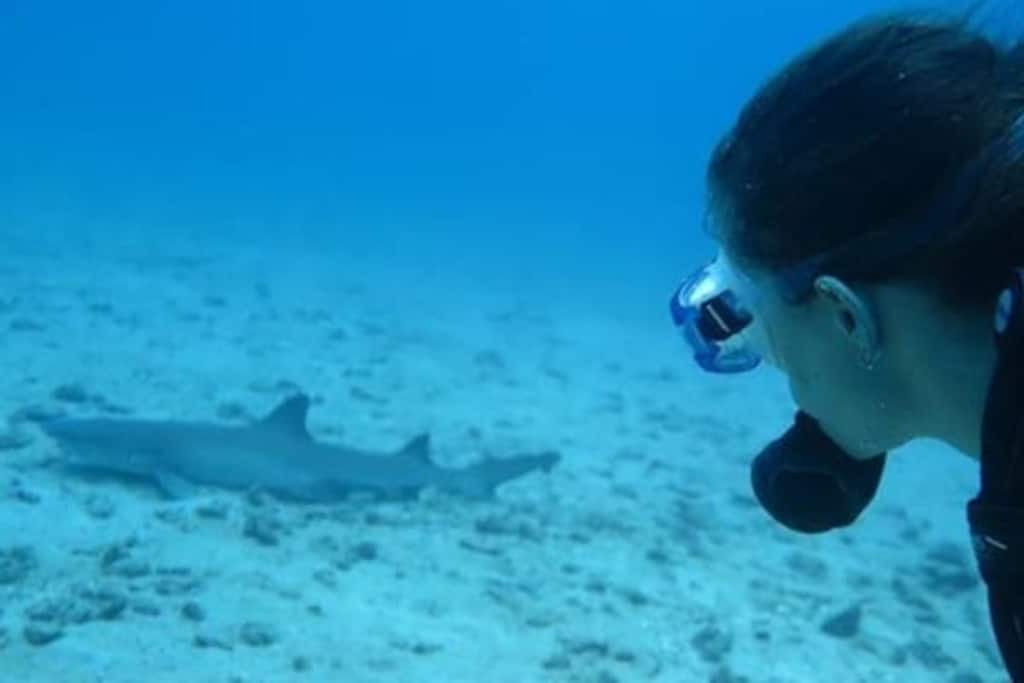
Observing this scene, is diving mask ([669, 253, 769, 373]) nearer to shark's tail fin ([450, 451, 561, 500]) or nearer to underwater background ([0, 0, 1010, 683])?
underwater background ([0, 0, 1010, 683])

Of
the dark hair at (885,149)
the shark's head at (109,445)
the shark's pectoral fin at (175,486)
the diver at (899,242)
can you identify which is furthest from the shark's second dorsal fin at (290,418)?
the dark hair at (885,149)

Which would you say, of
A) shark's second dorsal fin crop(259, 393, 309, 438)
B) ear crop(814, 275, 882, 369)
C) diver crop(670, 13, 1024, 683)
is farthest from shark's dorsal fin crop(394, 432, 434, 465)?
ear crop(814, 275, 882, 369)

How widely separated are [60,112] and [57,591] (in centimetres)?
11808

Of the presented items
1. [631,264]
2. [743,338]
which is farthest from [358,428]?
[631,264]

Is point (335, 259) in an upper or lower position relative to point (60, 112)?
lower

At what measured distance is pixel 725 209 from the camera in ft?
6.12

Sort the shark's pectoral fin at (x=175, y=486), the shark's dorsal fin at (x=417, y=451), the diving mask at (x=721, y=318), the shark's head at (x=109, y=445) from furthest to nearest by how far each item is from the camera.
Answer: the shark's dorsal fin at (x=417, y=451) → the shark's head at (x=109, y=445) → the shark's pectoral fin at (x=175, y=486) → the diving mask at (x=721, y=318)

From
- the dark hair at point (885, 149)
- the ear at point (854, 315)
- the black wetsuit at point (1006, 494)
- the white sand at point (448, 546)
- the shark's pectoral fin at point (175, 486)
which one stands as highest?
the dark hair at point (885, 149)

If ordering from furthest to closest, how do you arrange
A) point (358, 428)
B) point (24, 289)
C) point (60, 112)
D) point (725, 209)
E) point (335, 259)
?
point (60, 112) → point (335, 259) → point (24, 289) → point (358, 428) → point (725, 209)

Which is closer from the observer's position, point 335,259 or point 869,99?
point 869,99

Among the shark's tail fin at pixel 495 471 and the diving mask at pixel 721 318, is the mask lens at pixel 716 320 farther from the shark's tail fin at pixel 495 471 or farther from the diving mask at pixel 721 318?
the shark's tail fin at pixel 495 471

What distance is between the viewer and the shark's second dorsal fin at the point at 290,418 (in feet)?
30.0

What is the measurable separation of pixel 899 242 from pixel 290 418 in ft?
26.3

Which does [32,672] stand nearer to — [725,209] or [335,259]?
[725,209]
